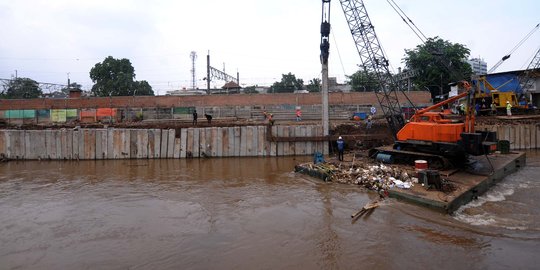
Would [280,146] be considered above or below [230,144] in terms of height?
below

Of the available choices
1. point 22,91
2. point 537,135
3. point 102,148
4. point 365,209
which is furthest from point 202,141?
point 22,91

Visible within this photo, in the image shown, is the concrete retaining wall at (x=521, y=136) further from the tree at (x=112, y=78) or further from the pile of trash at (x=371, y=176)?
the tree at (x=112, y=78)

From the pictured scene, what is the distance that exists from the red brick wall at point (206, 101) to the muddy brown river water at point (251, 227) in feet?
76.3

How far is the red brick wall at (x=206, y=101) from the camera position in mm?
38344

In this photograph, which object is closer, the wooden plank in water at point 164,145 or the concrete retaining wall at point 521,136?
the wooden plank in water at point 164,145

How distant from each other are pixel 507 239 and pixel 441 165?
638cm

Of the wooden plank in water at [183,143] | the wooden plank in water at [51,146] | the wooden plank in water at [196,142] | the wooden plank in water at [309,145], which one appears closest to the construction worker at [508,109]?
the wooden plank in water at [309,145]

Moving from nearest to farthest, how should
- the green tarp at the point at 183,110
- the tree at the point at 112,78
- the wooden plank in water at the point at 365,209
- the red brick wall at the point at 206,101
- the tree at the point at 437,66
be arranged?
the wooden plank in water at the point at 365,209 < the green tarp at the point at 183,110 < the red brick wall at the point at 206,101 < the tree at the point at 437,66 < the tree at the point at 112,78

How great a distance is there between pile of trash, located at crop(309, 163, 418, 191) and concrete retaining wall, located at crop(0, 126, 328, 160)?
669 cm

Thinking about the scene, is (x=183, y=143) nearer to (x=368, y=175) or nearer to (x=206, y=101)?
(x=368, y=175)

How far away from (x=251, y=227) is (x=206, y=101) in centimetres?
3001

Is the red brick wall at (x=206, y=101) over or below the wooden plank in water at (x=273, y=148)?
over

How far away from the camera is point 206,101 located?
3844cm

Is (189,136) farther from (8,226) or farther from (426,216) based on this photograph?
(426,216)
